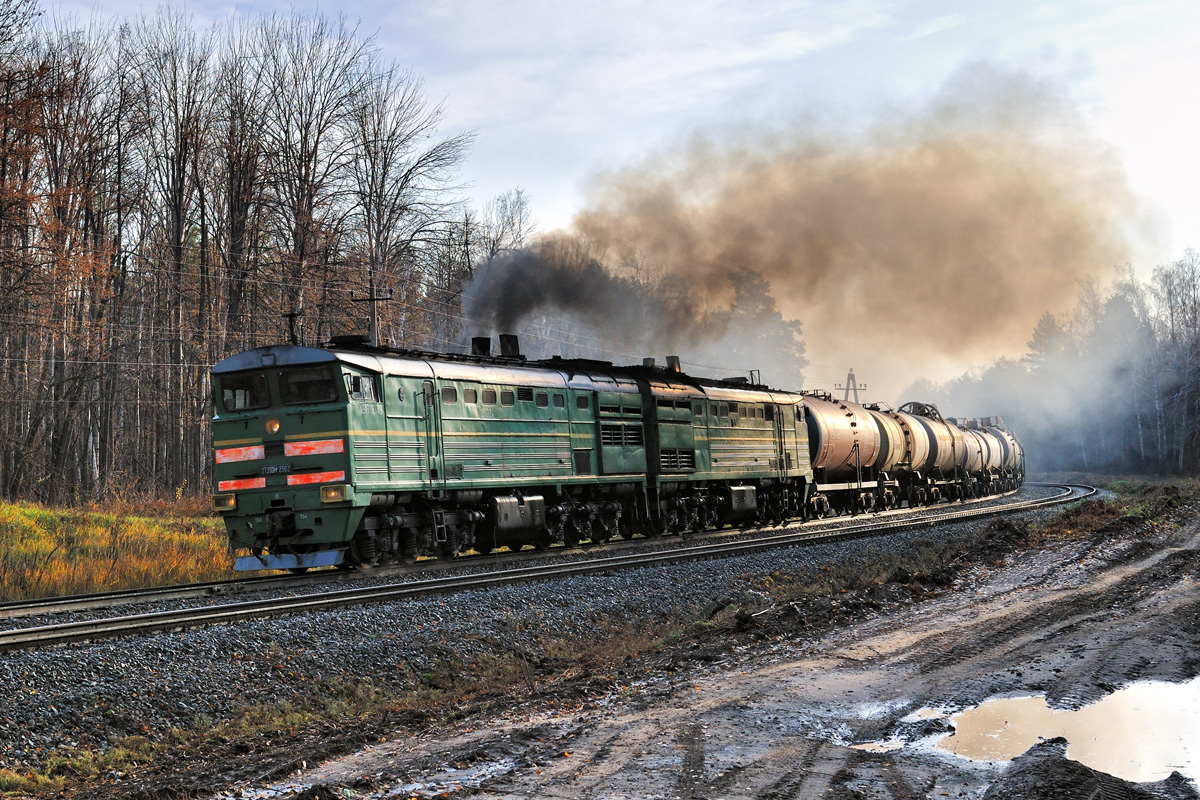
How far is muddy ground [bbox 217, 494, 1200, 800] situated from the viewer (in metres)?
6.43

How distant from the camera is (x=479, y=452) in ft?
63.4

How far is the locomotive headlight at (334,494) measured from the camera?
1605cm

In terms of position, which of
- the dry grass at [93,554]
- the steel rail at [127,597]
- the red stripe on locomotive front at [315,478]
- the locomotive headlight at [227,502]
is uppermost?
the red stripe on locomotive front at [315,478]

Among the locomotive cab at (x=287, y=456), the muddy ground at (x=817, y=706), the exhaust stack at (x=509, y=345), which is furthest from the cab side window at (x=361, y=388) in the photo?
the muddy ground at (x=817, y=706)

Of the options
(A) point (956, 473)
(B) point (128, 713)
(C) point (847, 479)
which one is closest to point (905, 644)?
(B) point (128, 713)

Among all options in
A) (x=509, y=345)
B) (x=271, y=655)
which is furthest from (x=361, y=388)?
(x=271, y=655)

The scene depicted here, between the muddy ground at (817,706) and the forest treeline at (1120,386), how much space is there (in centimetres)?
5834

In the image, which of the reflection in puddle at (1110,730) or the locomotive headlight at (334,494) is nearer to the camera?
the reflection in puddle at (1110,730)

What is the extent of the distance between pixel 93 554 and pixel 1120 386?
78518mm

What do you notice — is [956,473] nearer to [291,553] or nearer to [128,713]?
[291,553]

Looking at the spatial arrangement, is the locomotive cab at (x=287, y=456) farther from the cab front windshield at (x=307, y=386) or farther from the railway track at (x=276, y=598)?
the railway track at (x=276, y=598)

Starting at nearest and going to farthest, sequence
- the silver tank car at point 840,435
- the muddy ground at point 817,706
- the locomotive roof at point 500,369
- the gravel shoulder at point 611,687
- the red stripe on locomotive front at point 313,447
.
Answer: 1. the muddy ground at point 817,706
2. the gravel shoulder at point 611,687
3. the red stripe on locomotive front at point 313,447
4. the locomotive roof at point 500,369
5. the silver tank car at point 840,435

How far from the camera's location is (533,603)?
43.9ft

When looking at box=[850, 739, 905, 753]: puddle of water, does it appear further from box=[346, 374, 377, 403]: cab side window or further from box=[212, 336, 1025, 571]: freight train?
box=[346, 374, 377, 403]: cab side window
